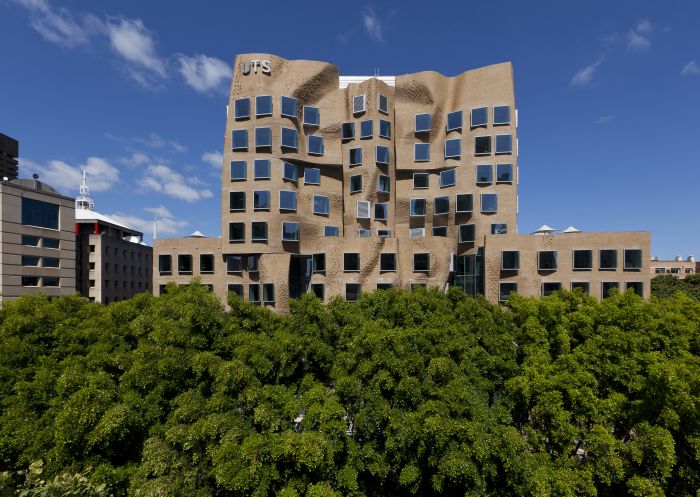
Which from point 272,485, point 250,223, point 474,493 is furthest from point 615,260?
point 250,223

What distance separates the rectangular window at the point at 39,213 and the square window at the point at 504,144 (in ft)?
190

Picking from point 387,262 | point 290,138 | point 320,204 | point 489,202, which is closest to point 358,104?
point 290,138

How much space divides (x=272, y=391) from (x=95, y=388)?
726 centimetres

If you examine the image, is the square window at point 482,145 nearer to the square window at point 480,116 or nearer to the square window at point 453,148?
the square window at point 480,116

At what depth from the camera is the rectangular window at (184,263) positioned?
1325 inches

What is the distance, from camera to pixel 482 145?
3444cm

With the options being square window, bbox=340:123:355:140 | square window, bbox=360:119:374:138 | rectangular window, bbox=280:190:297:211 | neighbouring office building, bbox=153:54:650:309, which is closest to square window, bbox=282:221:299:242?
neighbouring office building, bbox=153:54:650:309

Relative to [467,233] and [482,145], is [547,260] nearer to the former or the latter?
[467,233]

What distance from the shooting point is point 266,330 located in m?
17.6

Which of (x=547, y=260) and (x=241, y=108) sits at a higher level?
(x=241, y=108)

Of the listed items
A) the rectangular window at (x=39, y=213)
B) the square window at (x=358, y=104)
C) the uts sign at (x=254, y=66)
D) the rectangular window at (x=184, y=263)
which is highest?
the uts sign at (x=254, y=66)

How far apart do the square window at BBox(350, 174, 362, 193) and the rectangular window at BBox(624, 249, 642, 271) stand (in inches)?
1035

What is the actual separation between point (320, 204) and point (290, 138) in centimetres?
782

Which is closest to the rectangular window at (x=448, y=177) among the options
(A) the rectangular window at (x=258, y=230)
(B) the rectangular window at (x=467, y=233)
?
(B) the rectangular window at (x=467, y=233)
